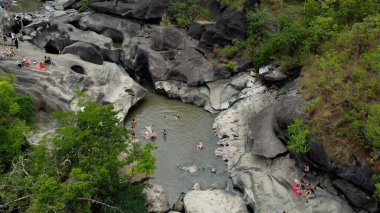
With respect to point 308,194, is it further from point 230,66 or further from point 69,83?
point 69,83

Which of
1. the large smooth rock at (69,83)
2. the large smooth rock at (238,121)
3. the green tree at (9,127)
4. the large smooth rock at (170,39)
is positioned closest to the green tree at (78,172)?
the green tree at (9,127)

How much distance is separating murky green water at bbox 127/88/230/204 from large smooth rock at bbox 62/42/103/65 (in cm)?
631

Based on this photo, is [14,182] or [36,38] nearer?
[14,182]

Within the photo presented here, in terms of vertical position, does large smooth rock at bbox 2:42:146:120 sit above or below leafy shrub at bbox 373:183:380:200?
below

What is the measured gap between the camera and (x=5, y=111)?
22469 millimetres

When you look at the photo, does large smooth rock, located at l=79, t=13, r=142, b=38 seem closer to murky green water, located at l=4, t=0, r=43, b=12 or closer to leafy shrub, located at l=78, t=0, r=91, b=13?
leafy shrub, located at l=78, t=0, r=91, b=13

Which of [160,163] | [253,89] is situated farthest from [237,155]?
[253,89]

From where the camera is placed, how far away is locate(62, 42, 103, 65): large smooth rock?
36.4 m

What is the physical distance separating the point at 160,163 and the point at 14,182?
11.1 metres

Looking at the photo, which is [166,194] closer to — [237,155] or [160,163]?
[160,163]

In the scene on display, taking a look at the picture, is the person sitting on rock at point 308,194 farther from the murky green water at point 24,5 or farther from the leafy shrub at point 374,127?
the murky green water at point 24,5

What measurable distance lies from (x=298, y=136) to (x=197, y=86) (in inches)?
579

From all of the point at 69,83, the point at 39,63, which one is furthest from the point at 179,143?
the point at 39,63

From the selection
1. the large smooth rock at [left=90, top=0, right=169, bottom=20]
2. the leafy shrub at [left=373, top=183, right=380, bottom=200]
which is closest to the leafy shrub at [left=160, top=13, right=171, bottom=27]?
the large smooth rock at [left=90, top=0, right=169, bottom=20]
